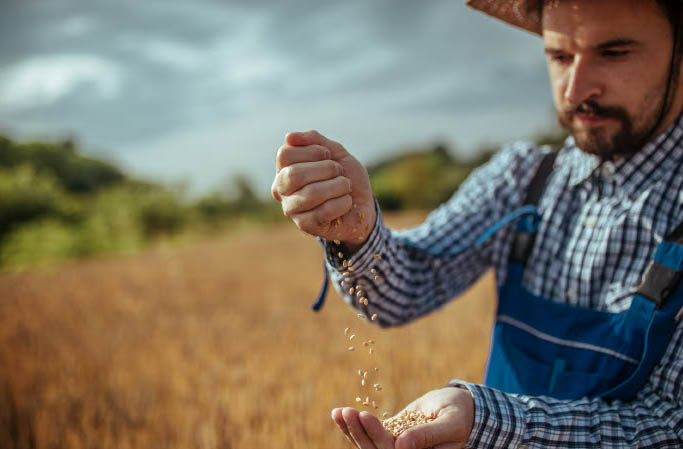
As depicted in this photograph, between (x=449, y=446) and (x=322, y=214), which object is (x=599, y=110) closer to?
(x=322, y=214)

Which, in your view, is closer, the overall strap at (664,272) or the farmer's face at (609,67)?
the overall strap at (664,272)

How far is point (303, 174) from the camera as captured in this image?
0.95 metres

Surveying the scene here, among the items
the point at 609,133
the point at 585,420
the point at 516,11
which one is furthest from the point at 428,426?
the point at 516,11

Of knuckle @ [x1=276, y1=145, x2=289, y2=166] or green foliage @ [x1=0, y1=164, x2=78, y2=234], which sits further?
green foliage @ [x1=0, y1=164, x2=78, y2=234]

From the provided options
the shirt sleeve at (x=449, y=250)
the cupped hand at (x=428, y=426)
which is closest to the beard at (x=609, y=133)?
the shirt sleeve at (x=449, y=250)

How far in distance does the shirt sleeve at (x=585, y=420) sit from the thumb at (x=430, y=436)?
0.08m

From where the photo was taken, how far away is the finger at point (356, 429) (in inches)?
34.9

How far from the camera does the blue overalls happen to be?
1069 millimetres

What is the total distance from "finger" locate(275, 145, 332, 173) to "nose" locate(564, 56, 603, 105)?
75 cm

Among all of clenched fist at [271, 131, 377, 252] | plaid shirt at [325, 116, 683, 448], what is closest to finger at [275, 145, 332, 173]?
clenched fist at [271, 131, 377, 252]

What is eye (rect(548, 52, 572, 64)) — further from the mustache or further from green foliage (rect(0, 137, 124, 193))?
green foliage (rect(0, 137, 124, 193))

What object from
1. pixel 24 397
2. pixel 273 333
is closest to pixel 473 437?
pixel 24 397

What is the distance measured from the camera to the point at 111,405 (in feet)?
7.55

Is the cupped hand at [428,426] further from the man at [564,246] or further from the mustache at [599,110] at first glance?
the mustache at [599,110]
